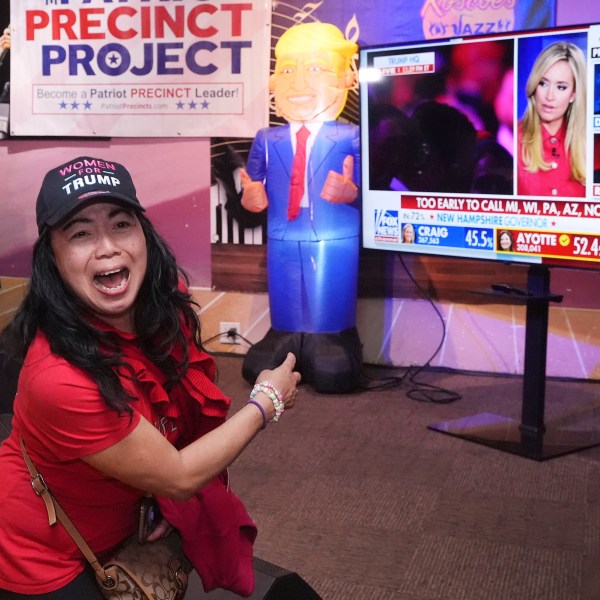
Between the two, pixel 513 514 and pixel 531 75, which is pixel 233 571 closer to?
pixel 513 514

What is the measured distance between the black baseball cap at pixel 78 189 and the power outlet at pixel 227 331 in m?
3.53

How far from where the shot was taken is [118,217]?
1.50 m

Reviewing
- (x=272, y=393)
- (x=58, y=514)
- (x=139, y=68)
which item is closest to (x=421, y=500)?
(x=272, y=393)

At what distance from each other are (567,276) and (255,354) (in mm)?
1554

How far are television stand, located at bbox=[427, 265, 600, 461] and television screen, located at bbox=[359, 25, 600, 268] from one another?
0.43ft

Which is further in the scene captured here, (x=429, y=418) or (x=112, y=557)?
(x=429, y=418)

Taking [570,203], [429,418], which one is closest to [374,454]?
[429,418]

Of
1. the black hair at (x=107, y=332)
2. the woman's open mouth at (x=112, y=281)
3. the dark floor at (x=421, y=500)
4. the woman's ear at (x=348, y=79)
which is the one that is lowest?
the dark floor at (x=421, y=500)

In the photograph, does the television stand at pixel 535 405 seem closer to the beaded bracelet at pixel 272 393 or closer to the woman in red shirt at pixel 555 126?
the woman in red shirt at pixel 555 126

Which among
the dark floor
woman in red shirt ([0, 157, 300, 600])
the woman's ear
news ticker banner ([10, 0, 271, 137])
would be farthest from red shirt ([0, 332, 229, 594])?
news ticker banner ([10, 0, 271, 137])

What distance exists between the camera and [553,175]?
3.28m

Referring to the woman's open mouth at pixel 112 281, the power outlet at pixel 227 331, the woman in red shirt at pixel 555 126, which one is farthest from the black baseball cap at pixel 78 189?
the power outlet at pixel 227 331

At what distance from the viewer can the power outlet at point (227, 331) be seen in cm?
501

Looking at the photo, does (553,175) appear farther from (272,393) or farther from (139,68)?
(139,68)
